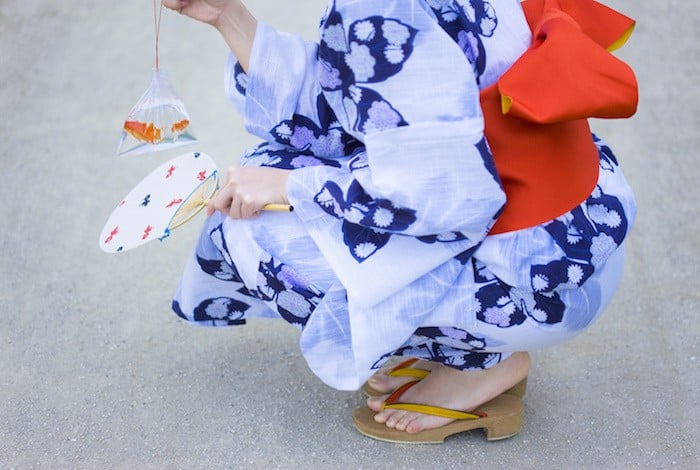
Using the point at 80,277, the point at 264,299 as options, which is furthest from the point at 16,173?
the point at 264,299

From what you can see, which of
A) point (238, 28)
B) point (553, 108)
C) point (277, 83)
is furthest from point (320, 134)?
point (553, 108)

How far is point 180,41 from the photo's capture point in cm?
317

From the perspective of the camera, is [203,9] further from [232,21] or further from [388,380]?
[388,380]

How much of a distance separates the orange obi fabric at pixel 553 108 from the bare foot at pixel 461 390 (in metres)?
0.33

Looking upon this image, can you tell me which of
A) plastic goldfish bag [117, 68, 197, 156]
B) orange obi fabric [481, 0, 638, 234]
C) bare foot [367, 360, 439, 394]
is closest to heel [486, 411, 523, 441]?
bare foot [367, 360, 439, 394]

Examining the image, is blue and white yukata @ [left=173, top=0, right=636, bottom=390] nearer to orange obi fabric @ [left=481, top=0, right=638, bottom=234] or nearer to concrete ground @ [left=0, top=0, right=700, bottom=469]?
orange obi fabric @ [left=481, top=0, right=638, bottom=234]

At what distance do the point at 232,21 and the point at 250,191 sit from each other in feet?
0.97

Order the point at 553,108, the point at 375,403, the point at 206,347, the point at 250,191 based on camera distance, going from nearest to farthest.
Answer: the point at 553,108 < the point at 250,191 < the point at 375,403 < the point at 206,347

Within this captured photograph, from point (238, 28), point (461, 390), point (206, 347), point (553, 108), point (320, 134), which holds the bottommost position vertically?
point (206, 347)

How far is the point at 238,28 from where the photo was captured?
153cm

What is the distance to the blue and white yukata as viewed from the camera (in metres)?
1.28

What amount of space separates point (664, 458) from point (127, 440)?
0.93 metres

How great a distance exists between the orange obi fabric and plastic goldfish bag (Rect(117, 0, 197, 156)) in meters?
0.56

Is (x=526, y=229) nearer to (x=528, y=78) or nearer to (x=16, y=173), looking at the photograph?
(x=528, y=78)
